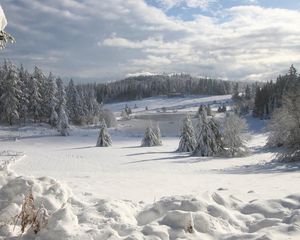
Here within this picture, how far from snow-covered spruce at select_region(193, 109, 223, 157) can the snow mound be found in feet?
129

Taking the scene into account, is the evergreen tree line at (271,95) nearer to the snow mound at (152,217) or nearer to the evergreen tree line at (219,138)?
the evergreen tree line at (219,138)

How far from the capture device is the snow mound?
766cm

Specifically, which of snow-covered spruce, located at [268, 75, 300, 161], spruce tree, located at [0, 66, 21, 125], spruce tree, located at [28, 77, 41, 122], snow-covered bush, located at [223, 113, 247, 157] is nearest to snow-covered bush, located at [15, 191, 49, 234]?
snow-covered spruce, located at [268, 75, 300, 161]

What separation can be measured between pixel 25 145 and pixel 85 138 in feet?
43.9

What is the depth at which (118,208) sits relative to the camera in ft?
29.2

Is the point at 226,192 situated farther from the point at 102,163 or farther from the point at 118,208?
the point at 102,163

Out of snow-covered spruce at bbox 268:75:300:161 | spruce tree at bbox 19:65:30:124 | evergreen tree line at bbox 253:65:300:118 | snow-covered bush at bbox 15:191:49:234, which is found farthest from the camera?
evergreen tree line at bbox 253:65:300:118

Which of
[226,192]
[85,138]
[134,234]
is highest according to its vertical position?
[134,234]

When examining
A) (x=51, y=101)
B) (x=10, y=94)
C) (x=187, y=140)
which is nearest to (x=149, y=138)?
Result: (x=187, y=140)

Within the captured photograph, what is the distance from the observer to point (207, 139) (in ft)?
163

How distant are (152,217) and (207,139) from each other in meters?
41.3

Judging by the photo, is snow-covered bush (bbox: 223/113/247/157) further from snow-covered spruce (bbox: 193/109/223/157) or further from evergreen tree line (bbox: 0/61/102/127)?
evergreen tree line (bbox: 0/61/102/127)

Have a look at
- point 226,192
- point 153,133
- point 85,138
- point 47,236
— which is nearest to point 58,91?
point 85,138

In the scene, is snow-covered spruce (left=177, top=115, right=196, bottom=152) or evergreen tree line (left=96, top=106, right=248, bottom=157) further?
snow-covered spruce (left=177, top=115, right=196, bottom=152)
